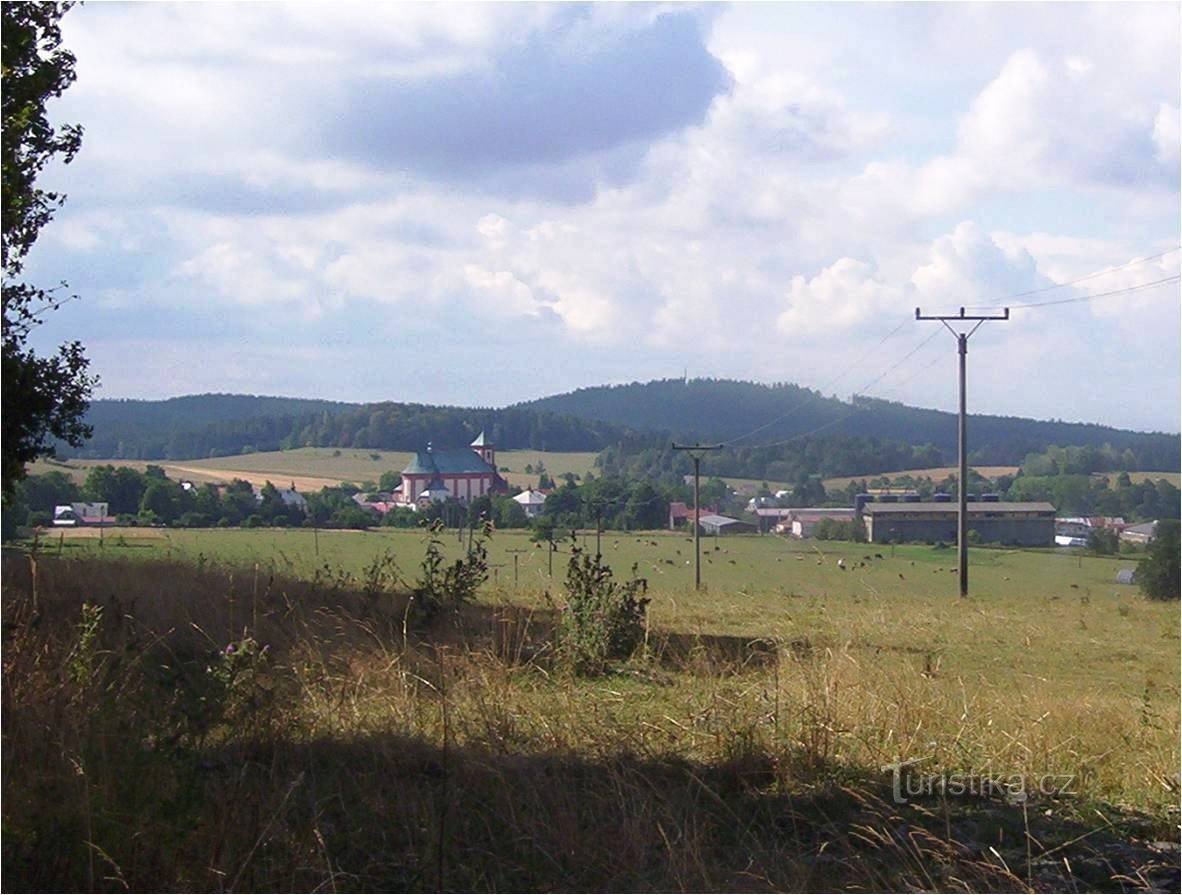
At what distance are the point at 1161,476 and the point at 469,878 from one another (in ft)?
102

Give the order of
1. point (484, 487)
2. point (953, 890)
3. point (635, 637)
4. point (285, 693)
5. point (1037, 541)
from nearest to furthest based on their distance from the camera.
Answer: point (953, 890), point (285, 693), point (635, 637), point (484, 487), point (1037, 541)

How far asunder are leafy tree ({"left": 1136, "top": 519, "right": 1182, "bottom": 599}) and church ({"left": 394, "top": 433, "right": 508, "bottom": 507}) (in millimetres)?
18253

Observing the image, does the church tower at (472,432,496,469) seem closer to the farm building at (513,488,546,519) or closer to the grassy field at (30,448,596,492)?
the grassy field at (30,448,596,492)

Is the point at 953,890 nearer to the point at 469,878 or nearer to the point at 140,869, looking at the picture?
the point at 469,878

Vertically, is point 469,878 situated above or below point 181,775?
below

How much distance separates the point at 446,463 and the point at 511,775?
12.2 meters

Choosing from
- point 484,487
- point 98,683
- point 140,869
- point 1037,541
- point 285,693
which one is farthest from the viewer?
point 1037,541

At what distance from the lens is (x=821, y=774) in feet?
21.1

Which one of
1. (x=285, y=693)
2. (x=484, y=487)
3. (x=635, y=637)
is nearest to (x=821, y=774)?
(x=285, y=693)

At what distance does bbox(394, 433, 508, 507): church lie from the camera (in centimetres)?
1712

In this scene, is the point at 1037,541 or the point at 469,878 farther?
the point at 1037,541

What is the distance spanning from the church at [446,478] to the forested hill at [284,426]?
2.99 feet

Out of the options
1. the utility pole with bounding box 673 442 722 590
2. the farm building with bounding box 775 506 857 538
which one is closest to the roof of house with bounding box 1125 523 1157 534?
the farm building with bounding box 775 506 857 538

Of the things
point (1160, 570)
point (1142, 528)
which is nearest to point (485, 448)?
point (1160, 570)
